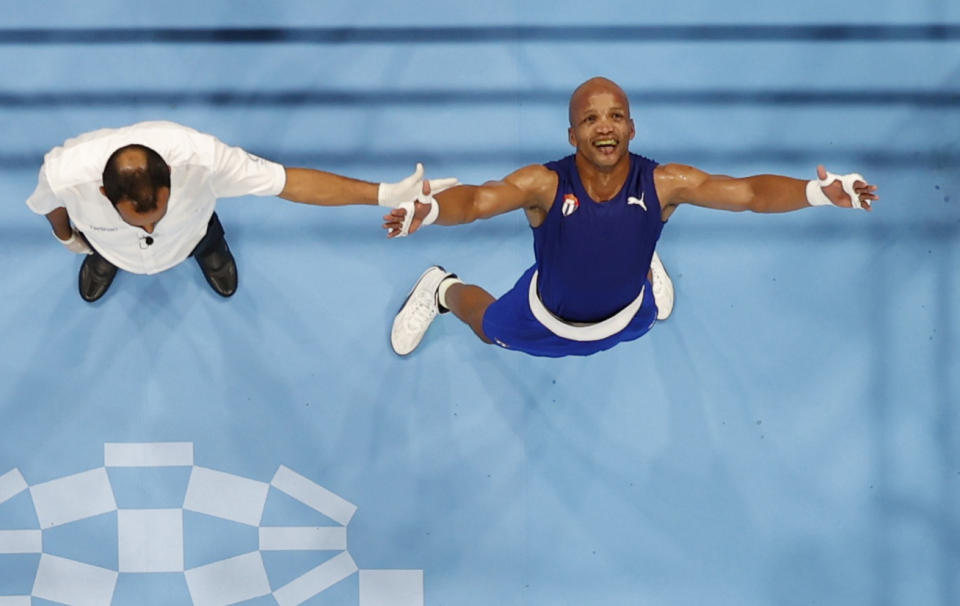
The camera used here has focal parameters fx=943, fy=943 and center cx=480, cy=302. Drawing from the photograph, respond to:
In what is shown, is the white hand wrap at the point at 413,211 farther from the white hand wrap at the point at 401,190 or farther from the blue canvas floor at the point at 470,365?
the blue canvas floor at the point at 470,365

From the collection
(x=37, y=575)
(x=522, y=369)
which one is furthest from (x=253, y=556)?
(x=522, y=369)

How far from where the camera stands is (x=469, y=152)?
416 cm

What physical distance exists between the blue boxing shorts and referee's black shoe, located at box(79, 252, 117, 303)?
166 cm

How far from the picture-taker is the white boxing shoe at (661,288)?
13.2 feet

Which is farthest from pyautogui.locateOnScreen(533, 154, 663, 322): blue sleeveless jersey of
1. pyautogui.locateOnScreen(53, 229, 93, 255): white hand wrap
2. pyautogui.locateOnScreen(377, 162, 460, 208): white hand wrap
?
pyautogui.locateOnScreen(53, 229, 93, 255): white hand wrap

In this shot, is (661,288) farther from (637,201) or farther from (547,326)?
(637,201)

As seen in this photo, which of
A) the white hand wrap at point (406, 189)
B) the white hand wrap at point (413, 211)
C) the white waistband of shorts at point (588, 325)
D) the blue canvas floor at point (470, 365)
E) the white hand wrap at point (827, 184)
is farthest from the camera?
the blue canvas floor at point (470, 365)

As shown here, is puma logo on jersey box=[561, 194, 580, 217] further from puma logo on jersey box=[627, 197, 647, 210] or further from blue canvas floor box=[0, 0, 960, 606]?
blue canvas floor box=[0, 0, 960, 606]

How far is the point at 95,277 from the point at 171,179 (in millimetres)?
1081

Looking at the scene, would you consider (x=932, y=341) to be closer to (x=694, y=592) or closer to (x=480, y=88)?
(x=694, y=592)

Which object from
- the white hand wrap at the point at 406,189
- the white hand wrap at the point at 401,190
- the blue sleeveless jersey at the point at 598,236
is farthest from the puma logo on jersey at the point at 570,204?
the white hand wrap at the point at 401,190

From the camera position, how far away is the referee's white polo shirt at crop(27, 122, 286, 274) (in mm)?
3156

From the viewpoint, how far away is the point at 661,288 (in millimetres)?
4047

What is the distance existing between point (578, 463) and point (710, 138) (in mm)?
1547
